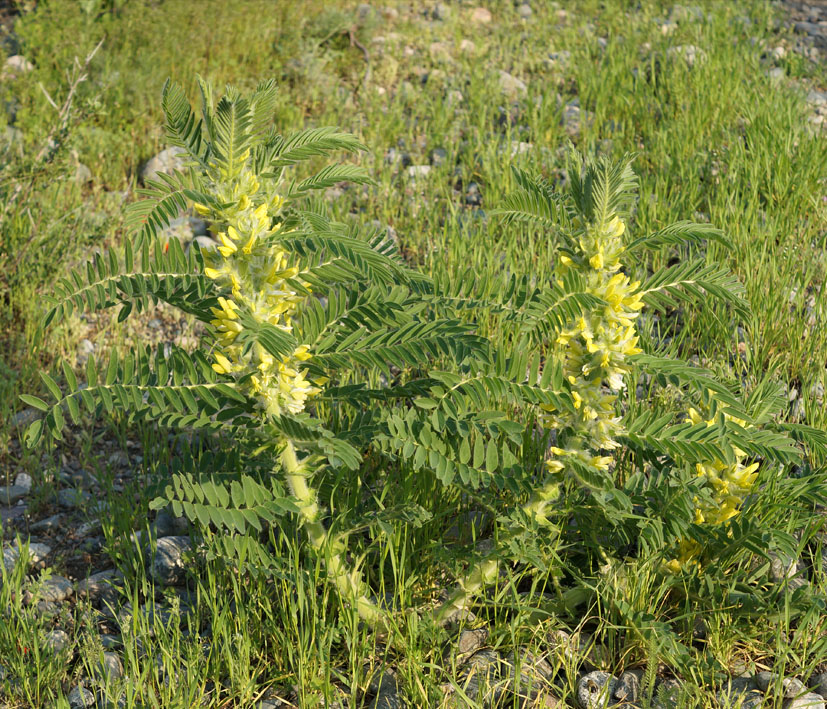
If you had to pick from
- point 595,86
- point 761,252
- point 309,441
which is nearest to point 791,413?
point 761,252

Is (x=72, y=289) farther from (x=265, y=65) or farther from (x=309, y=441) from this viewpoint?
(x=265, y=65)

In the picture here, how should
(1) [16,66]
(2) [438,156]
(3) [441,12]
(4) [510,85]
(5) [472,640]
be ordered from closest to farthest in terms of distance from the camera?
(5) [472,640] < (2) [438,156] < (1) [16,66] < (4) [510,85] < (3) [441,12]

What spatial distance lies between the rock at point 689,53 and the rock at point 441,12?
6.54 ft

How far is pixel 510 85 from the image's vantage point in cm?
Answer: 592

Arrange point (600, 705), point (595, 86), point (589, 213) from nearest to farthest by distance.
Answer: point (589, 213) < point (600, 705) < point (595, 86)

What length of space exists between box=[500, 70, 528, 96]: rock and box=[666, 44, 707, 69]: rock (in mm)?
1075

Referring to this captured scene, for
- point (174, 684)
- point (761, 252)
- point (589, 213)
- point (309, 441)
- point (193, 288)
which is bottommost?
point (174, 684)

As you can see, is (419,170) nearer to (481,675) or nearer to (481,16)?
(481,675)

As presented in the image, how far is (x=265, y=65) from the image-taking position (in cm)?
554

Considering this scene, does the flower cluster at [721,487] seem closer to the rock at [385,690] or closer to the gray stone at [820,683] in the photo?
the gray stone at [820,683]

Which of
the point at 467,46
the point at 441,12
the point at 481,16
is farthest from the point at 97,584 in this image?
the point at 481,16

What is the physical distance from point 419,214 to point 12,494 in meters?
2.23

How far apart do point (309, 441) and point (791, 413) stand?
1801 mm

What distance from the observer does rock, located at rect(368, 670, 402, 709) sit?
2.01 m
